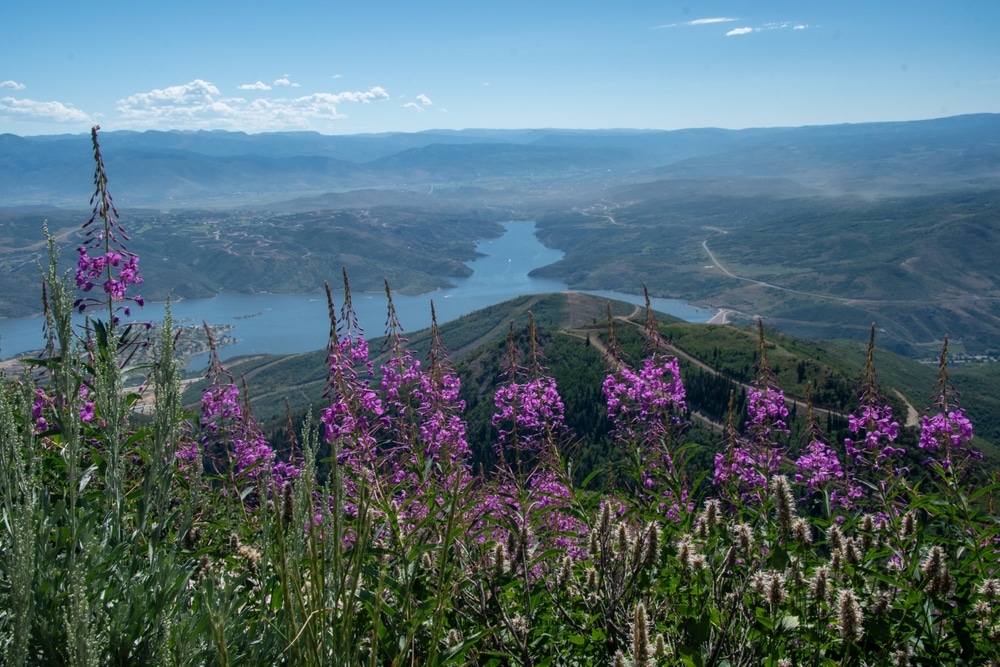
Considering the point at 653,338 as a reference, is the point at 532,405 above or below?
below

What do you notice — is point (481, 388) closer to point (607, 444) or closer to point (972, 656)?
point (607, 444)

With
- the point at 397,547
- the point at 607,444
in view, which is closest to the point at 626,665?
the point at 397,547

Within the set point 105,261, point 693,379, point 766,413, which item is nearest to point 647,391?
point 766,413

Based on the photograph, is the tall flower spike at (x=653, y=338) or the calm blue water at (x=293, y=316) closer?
the tall flower spike at (x=653, y=338)

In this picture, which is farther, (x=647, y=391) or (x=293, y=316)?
(x=293, y=316)

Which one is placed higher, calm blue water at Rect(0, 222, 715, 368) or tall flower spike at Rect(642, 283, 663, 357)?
tall flower spike at Rect(642, 283, 663, 357)

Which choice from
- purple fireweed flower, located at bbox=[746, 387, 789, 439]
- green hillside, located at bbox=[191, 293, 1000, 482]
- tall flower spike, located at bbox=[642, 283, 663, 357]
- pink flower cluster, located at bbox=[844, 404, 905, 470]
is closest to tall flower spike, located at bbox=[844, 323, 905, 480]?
pink flower cluster, located at bbox=[844, 404, 905, 470]

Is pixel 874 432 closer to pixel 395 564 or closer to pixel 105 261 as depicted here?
pixel 395 564

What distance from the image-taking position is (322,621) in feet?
4.50

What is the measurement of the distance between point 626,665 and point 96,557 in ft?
4.39

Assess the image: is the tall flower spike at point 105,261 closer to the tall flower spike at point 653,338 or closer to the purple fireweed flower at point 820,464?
the tall flower spike at point 653,338

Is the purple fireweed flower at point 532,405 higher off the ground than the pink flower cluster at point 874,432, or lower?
higher

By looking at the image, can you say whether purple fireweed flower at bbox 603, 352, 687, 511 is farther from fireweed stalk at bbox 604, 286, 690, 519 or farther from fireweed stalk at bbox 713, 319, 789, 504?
fireweed stalk at bbox 713, 319, 789, 504

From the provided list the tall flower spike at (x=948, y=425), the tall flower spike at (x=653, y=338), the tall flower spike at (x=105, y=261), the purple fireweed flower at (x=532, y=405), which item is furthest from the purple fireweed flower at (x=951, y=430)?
the tall flower spike at (x=105, y=261)
